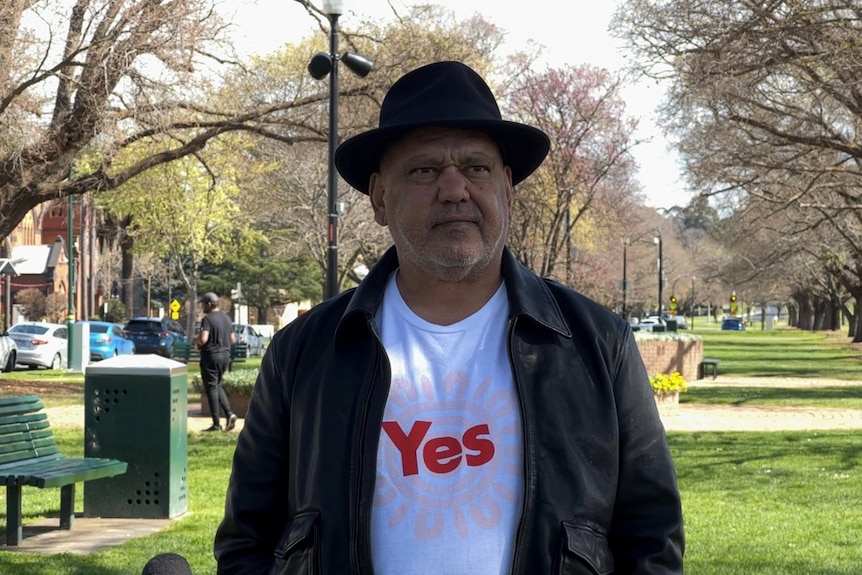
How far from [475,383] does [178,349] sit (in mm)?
36380

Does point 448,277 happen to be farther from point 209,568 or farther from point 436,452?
point 209,568

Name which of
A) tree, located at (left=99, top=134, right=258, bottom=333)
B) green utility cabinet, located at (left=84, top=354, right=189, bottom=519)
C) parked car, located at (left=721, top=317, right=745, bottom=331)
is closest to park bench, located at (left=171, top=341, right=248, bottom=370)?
tree, located at (left=99, top=134, right=258, bottom=333)

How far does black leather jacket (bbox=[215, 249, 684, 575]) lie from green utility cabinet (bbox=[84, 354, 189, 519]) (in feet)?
23.9

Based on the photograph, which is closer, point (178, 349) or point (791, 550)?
point (791, 550)

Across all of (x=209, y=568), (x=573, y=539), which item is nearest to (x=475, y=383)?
(x=573, y=539)

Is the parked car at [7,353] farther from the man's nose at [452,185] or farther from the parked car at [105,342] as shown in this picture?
the man's nose at [452,185]

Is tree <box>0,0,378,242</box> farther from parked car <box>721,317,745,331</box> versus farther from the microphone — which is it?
parked car <box>721,317,745,331</box>

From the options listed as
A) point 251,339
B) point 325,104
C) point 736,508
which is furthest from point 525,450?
point 251,339

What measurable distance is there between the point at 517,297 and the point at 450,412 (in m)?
0.30

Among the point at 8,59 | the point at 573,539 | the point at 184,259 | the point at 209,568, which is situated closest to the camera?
the point at 573,539

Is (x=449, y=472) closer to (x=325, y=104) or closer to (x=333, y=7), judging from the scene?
(x=333, y=7)

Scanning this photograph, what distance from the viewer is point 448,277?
264 cm

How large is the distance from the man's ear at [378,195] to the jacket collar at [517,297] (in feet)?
0.39

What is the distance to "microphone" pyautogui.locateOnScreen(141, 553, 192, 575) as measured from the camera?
259 cm
